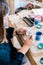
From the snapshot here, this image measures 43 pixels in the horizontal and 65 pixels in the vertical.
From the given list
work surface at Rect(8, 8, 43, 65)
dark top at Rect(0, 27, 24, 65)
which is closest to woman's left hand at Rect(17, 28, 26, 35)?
work surface at Rect(8, 8, 43, 65)

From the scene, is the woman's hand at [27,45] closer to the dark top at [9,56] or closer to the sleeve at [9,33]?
the dark top at [9,56]

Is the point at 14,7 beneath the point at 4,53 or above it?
above

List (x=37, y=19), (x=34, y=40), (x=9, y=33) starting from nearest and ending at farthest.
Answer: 1. (x=34, y=40)
2. (x=9, y=33)
3. (x=37, y=19)

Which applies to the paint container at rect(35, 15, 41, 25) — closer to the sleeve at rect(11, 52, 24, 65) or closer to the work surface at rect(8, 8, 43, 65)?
the work surface at rect(8, 8, 43, 65)

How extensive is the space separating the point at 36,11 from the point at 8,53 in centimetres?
63

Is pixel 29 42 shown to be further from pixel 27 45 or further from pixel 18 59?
pixel 18 59

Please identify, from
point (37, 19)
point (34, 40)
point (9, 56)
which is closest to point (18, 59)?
point (9, 56)

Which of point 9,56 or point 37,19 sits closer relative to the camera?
point 9,56

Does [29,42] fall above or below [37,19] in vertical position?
below

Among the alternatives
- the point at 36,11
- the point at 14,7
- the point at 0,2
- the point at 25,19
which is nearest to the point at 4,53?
the point at 0,2

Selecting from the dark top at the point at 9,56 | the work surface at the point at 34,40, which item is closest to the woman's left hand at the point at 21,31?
the work surface at the point at 34,40

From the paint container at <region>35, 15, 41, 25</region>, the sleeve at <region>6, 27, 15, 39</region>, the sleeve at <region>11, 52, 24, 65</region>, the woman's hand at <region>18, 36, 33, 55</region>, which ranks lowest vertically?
the sleeve at <region>11, 52, 24, 65</region>

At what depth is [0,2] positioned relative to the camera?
1.00 meters

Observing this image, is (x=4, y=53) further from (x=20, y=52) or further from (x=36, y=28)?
(x=36, y=28)
